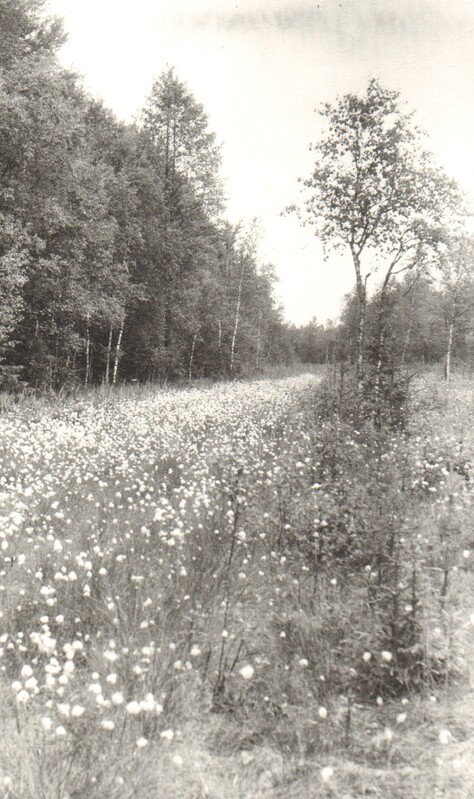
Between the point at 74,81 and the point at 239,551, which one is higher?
the point at 74,81

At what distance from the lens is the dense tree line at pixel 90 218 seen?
1761 centimetres

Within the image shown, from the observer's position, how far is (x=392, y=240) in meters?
22.2

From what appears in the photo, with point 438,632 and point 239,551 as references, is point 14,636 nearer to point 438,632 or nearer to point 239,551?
point 239,551

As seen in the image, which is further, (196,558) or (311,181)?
(311,181)

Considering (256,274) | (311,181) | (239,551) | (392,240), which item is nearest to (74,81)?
(311,181)

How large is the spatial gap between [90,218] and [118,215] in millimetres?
4792

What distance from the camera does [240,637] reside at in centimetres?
418

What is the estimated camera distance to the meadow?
291cm

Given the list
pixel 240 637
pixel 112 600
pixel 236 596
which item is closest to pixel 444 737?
pixel 240 637

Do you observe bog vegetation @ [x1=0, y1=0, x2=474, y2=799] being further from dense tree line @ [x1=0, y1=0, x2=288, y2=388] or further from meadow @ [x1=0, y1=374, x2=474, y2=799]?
dense tree line @ [x1=0, y1=0, x2=288, y2=388]

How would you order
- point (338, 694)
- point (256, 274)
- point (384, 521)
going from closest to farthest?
point (338, 694)
point (384, 521)
point (256, 274)

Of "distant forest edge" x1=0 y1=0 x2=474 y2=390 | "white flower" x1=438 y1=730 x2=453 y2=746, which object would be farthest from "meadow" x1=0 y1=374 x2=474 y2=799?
"distant forest edge" x1=0 y1=0 x2=474 y2=390

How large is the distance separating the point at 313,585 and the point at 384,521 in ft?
3.97

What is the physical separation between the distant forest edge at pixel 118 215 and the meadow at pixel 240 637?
34.4 ft
